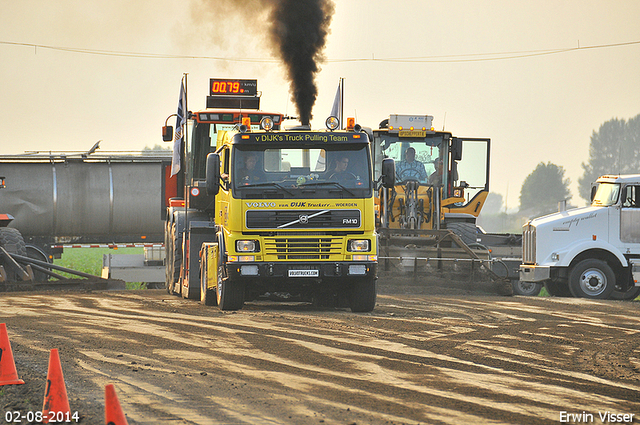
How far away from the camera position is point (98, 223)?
25.3 m

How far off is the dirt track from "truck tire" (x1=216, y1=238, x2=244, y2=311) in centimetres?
25

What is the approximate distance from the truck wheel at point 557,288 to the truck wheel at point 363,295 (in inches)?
331

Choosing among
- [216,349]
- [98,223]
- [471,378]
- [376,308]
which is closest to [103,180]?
[98,223]

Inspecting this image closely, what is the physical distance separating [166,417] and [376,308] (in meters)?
8.97

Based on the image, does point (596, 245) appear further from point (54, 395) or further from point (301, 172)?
point (54, 395)

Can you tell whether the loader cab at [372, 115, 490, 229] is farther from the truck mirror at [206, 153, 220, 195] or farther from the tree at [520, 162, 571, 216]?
the tree at [520, 162, 571, 216]

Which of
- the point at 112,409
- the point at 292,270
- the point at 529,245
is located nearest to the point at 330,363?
the point at 112,409

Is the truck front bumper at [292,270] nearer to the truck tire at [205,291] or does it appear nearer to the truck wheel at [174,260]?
the truck tire at [205,291]

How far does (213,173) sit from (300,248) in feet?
5.98

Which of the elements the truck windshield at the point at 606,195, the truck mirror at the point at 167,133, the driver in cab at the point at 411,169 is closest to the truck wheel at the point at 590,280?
the truck windshield at the point at 606,195

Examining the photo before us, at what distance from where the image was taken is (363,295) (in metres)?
13.9

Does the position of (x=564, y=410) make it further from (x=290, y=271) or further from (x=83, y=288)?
(x=83, y=288)

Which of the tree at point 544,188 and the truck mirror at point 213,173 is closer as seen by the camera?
the truck mirror at point 213,173

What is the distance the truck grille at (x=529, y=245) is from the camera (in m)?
20.3
